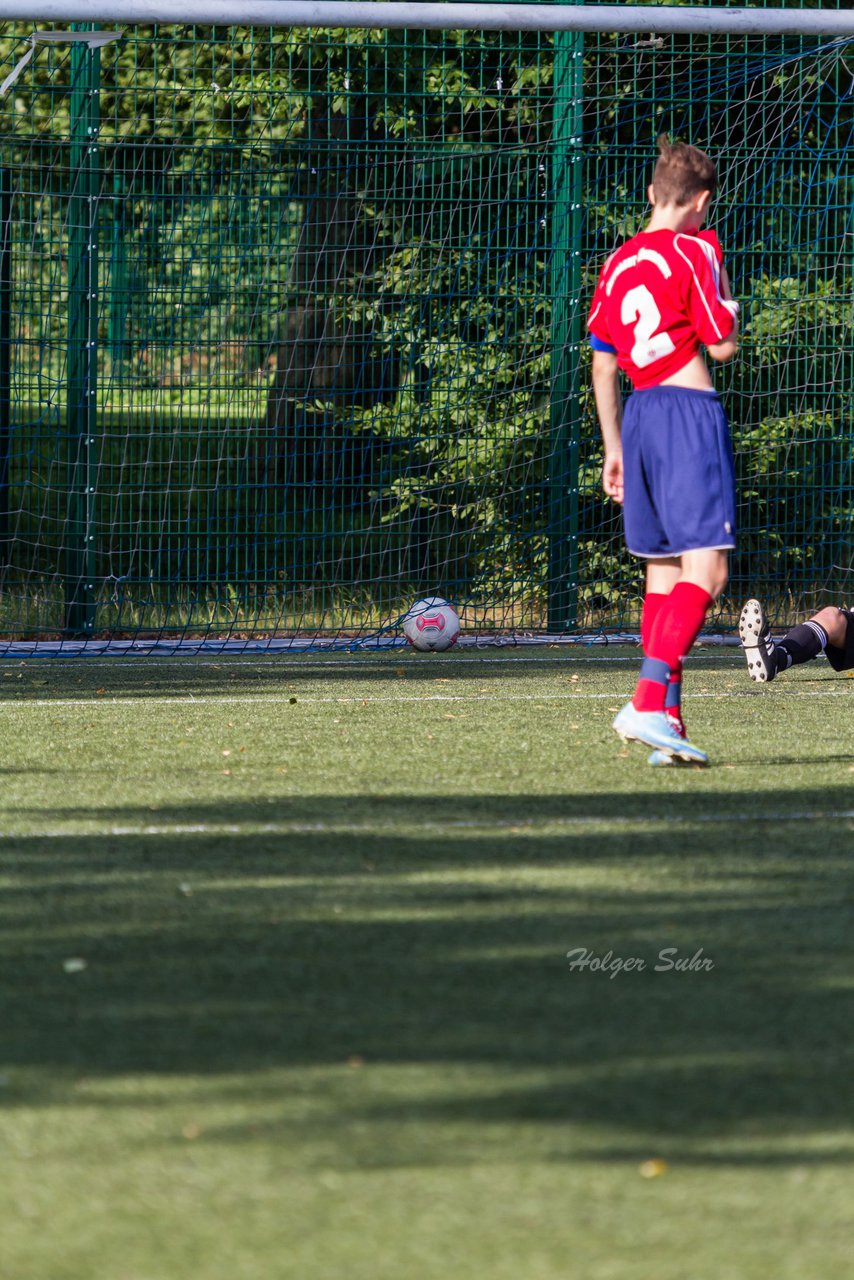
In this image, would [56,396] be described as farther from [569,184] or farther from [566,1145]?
[566,1145]

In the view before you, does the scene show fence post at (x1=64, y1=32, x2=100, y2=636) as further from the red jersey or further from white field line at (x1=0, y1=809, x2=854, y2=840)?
white field line at (x1=0, y1=809, x2=854, y2=840)

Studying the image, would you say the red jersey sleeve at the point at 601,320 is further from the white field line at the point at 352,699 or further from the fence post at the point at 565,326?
the fence post at the point at 565,326

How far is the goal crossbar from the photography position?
8.05 meters

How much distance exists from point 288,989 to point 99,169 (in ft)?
26.9

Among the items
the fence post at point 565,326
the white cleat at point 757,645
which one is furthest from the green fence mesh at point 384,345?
the white cleat at point 757,645

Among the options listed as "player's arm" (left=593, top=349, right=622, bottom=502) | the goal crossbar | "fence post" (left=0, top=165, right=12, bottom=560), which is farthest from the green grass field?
"fence post" (left=0, top=165, right=12, bottom=560)

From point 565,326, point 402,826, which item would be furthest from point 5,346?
point 402,826

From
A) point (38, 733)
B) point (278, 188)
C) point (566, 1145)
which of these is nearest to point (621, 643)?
point (278, 188)

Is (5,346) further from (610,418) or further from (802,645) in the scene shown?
(610,418)

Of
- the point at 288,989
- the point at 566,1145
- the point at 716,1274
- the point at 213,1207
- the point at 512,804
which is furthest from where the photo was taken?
the point at 512,804

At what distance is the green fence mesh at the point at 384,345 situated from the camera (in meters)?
10.6

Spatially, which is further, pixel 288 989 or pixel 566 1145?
pixel 288 989

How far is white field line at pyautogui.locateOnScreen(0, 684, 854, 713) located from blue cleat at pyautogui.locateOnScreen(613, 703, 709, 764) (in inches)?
75.0

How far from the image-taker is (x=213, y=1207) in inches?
82.6
